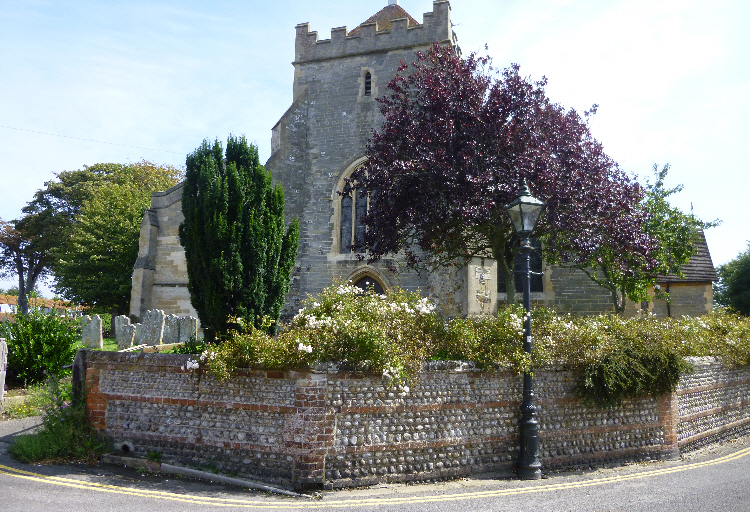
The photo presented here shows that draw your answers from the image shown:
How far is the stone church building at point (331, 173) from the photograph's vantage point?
1755 centimetres

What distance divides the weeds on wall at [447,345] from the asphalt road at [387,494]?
1424mm

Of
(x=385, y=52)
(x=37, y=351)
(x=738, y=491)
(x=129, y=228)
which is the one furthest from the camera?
(x=129, y=228)

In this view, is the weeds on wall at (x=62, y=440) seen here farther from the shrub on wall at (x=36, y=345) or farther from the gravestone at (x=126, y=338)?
the gravestone at (x=126, y=338)

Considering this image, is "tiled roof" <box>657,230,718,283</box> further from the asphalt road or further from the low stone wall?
the asphalt road

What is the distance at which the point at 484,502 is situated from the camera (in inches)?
263

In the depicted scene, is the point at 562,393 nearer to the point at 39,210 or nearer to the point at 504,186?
the point at 504,186

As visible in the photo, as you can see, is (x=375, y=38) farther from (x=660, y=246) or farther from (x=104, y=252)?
(x=104, y=252)

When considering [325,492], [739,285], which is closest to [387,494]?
[325,492]

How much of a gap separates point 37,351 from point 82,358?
16.2ft

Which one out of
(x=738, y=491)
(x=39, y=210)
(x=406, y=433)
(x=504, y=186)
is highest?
(x=39, y=210)

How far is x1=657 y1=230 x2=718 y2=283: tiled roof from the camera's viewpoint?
22.1 m

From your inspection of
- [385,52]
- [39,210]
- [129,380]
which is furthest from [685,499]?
[39,210]

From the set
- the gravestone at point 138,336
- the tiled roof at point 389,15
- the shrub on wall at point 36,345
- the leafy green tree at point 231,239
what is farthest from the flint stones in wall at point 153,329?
the tiled roof at point 389,15

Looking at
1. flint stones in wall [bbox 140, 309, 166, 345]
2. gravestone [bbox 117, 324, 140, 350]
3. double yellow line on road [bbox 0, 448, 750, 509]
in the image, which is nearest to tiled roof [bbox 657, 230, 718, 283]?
double yellow line on road [bbox 0, 448, 750, 509]
